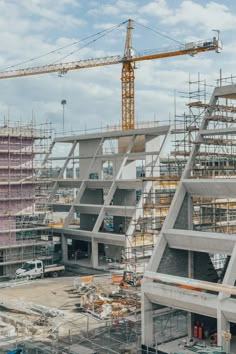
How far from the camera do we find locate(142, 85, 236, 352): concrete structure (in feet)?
72.9

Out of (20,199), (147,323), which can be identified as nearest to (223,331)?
(147,323)

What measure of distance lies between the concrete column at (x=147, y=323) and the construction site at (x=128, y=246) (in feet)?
0.16

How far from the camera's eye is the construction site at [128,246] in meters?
25.0

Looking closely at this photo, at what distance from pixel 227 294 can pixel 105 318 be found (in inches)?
437

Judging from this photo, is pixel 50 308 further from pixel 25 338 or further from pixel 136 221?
pixel 136 221

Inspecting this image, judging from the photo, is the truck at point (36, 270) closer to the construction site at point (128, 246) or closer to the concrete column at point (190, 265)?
the construction site at point (128, 246)

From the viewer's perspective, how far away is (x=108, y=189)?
52.7 m

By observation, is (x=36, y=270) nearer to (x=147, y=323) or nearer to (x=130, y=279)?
(x=130, y=279)

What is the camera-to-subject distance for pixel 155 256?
85.4 ft

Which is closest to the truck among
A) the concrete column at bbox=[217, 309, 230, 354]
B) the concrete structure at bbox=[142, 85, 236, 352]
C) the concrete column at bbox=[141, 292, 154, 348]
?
the concrete structure at bbox=[142, 85, 236, 352]

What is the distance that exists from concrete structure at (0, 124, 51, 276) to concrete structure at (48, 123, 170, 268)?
4.66m

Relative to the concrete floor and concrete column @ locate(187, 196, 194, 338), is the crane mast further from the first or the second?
the concrete floor

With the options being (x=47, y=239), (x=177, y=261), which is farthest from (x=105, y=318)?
(x=47, y=239)

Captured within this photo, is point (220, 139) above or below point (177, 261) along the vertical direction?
above
